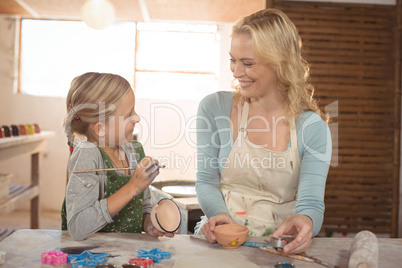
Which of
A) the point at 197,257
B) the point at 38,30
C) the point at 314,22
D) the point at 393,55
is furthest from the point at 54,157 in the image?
the point at 197,257

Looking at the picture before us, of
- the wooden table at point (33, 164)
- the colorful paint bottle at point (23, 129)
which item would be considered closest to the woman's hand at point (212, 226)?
the wooden table at point (33, 164)

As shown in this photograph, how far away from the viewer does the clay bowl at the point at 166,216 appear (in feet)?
4.60

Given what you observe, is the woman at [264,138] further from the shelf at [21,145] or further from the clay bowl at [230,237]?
the shelf at [21,145]

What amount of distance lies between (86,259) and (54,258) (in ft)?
0.28

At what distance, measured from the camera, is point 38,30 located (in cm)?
562

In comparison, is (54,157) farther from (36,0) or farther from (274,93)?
(274,93)

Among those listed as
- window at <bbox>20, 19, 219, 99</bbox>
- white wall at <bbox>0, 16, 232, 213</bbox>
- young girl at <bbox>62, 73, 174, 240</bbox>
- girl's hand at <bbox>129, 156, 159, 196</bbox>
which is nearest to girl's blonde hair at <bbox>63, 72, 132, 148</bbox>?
young girl at <bbox>62, 73, 174, 240</bbox>

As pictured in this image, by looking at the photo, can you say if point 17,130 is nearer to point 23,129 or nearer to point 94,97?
point 23,129

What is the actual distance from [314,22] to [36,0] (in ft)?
10.0

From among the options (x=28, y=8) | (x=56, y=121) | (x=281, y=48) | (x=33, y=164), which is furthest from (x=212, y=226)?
(x=28, y=8)

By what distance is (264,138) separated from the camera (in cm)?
182

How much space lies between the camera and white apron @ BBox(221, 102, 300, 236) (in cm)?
174

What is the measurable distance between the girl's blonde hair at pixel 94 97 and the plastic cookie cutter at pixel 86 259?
1.84 ft

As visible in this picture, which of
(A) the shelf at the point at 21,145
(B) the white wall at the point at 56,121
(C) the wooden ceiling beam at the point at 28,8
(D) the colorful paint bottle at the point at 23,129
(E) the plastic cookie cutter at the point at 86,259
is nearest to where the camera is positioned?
(E) the plastic cookie cutter at the point at 86,259
